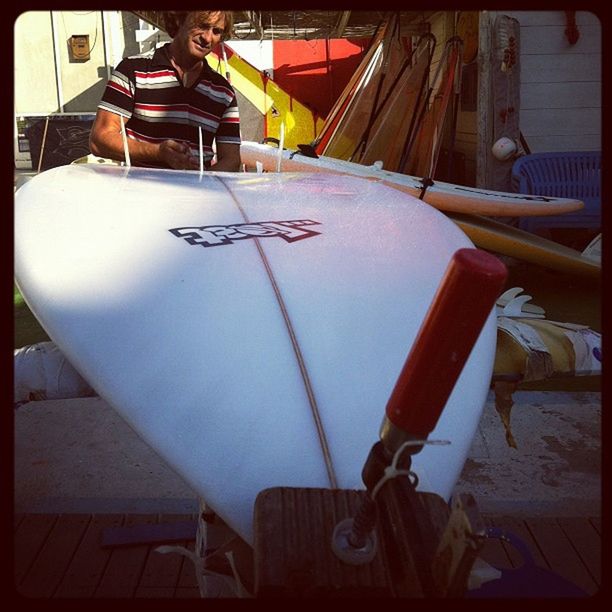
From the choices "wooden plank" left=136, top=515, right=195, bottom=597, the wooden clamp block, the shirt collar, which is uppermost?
the shirt collar

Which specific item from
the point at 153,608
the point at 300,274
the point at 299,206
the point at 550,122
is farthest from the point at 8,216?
the point at 550,122

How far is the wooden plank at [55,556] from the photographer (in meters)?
1.93

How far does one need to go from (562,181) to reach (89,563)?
483 cm

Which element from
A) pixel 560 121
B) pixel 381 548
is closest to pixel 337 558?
pixel 381 548

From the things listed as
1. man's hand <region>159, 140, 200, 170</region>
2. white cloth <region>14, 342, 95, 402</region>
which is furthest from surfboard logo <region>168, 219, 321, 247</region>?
man's hand <region>159, 140, 200, 170</region>

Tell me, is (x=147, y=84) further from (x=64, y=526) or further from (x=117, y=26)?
(x=117, y=26)

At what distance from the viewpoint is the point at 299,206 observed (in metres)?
2.03

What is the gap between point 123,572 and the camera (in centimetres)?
201

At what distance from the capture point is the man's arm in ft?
7.97

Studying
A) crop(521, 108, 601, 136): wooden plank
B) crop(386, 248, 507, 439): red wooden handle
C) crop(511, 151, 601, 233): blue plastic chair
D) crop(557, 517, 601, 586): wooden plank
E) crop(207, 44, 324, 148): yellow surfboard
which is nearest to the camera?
crop(386, 248, 507, 439): red wooden handle

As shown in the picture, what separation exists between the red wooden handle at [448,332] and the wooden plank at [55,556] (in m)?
1.73

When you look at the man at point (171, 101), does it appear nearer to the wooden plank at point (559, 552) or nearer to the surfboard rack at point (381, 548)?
the wooden plank at point (559, 552)

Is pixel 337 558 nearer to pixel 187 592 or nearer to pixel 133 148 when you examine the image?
pixel 187 592

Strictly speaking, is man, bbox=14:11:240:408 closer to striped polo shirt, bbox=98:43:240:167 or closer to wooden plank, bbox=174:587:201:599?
striped polo shirt, bbox=98:43:240:167
